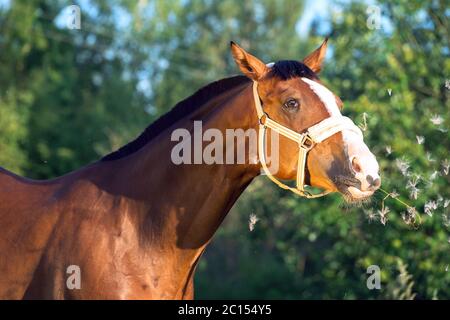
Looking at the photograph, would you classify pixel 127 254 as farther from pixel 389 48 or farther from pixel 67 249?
pixel 389 48

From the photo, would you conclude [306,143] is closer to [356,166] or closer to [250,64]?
[356,166]

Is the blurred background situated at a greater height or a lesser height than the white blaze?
greater

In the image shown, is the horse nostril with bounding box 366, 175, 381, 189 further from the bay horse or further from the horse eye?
the horse eye

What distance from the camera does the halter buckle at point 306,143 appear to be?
4531 mm

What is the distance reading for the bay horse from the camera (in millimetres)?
→ 4535

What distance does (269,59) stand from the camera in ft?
115

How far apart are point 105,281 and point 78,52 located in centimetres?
2992

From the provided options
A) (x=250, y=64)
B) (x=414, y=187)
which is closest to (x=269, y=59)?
(x=414, y=187)

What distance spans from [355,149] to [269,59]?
31.0 metres

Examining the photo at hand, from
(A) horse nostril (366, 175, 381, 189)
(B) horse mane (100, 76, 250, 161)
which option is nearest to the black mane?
(B) horse mane (100, 76, 250, 161)

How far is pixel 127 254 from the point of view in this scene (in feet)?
15.1

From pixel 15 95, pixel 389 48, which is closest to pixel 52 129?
pixel 15 95

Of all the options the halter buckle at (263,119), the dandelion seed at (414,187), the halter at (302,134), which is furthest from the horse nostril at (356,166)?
the dandelion seed at (414,187)

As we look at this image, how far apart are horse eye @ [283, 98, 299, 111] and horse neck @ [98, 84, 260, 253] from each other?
0.25 meters
